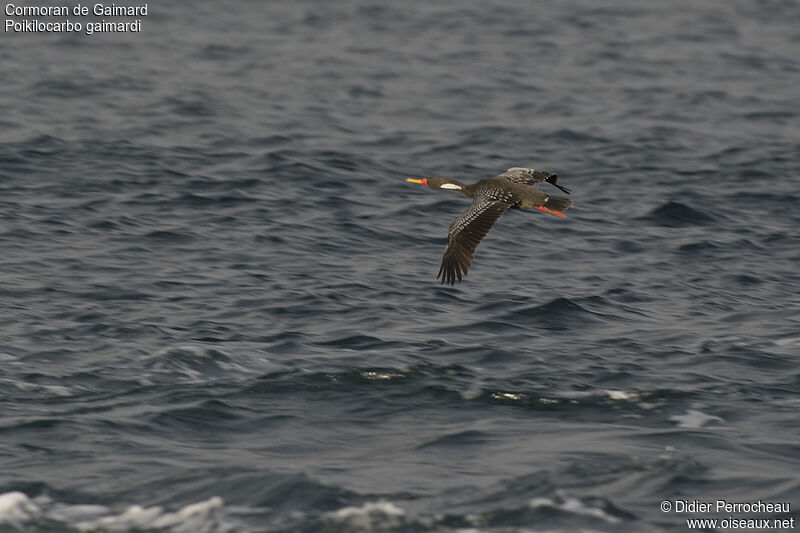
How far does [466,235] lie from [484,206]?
0.60 metres

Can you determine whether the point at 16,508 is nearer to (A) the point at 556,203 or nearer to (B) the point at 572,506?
(B) the point at 572,506

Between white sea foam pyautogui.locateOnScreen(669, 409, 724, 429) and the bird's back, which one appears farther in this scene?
the bird's back

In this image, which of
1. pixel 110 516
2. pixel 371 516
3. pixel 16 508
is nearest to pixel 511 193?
pixel 371 516

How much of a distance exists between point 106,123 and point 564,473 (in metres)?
13.6

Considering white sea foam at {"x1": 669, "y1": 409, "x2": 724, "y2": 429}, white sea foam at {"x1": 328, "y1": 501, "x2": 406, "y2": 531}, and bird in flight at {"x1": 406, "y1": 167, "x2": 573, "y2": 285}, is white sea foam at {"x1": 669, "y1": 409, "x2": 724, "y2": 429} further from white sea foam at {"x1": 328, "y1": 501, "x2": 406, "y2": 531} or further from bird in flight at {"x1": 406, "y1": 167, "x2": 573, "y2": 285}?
white sea foam at {"x1": 328, "y1": 501, "x2": 406, "y2": 531}

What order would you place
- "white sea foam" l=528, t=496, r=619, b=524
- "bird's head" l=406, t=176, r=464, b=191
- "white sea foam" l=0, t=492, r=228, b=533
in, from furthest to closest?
"bird's head" l=406, t=176, r=464, b=191 → "white sea foam" l=528, t=496, r=619, b=524 → "white sea foam" l=0, t=492, r=228, b=533

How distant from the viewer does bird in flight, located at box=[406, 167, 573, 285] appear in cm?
1268

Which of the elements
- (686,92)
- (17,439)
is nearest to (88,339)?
(17,439)

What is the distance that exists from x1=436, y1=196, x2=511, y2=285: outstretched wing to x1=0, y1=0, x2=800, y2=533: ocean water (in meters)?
0.88

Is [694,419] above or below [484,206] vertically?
below

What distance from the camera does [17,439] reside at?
1055 centimetres

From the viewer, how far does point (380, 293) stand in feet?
47.9

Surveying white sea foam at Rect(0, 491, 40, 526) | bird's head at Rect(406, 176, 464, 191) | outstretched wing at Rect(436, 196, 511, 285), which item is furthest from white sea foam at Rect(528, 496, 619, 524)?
bird's head at Rect(406, 176, 464, 191)

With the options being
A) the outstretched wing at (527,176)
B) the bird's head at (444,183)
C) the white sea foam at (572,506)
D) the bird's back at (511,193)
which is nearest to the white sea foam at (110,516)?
the white sea foam at (572,506)
